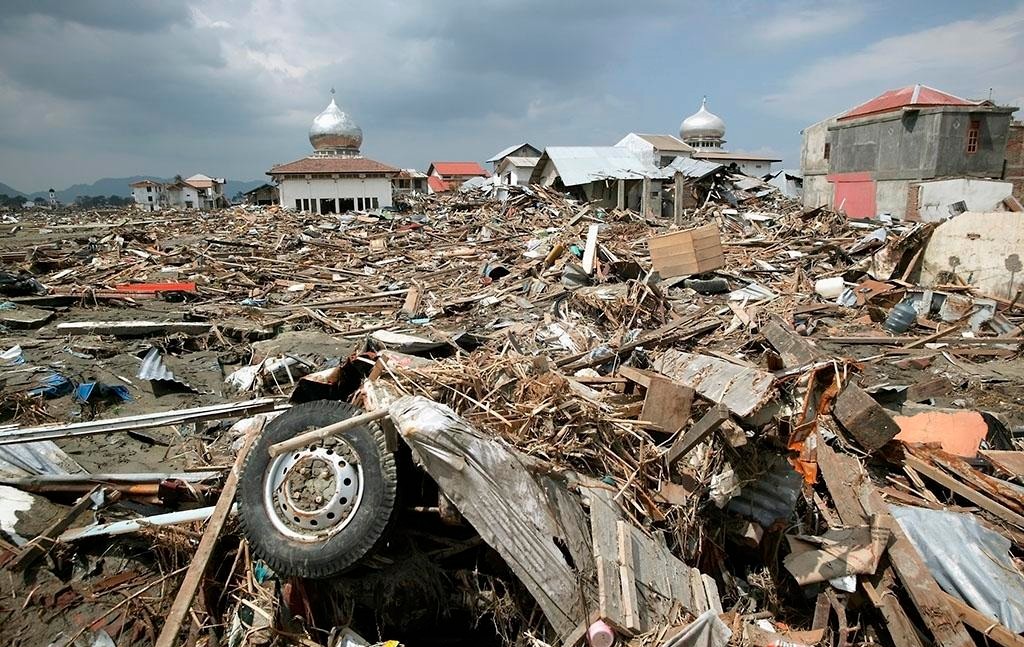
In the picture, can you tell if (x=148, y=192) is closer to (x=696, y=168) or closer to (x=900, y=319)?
(x=696, y=168)

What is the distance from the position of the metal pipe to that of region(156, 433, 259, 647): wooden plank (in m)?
0.77

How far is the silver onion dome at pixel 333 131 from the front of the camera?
39.2m

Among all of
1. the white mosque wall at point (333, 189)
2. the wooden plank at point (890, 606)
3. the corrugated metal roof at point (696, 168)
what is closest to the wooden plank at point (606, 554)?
the wooden plank at point (890, 606)

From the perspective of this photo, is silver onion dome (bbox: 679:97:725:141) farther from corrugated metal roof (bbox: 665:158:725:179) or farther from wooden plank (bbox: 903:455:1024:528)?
wooden plank (bbox: 903:455:1024:528)

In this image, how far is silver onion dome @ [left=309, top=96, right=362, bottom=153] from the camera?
3922 cm

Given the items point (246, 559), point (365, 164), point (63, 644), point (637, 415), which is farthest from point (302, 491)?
point (365, 164)

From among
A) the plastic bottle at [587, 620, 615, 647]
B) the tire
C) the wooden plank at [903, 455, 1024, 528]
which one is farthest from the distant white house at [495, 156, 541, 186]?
the plastic bottle at [587, 620, 615, 647]

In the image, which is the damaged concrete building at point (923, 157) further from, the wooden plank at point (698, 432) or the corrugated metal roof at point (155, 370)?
the corrugated metal roof at point (155, 370)

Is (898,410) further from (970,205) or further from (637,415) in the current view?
(970,205)

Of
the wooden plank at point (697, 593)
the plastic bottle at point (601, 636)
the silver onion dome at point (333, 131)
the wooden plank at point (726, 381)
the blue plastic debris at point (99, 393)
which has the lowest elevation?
the wooden plank at point (697, 593)

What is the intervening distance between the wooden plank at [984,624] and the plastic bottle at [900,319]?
6.93 m

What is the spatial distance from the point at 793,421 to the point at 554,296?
269 inches

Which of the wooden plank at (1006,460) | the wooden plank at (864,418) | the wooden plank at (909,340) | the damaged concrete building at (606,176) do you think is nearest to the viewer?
the wooden plank at (864,418)

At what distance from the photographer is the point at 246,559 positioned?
3.65m
